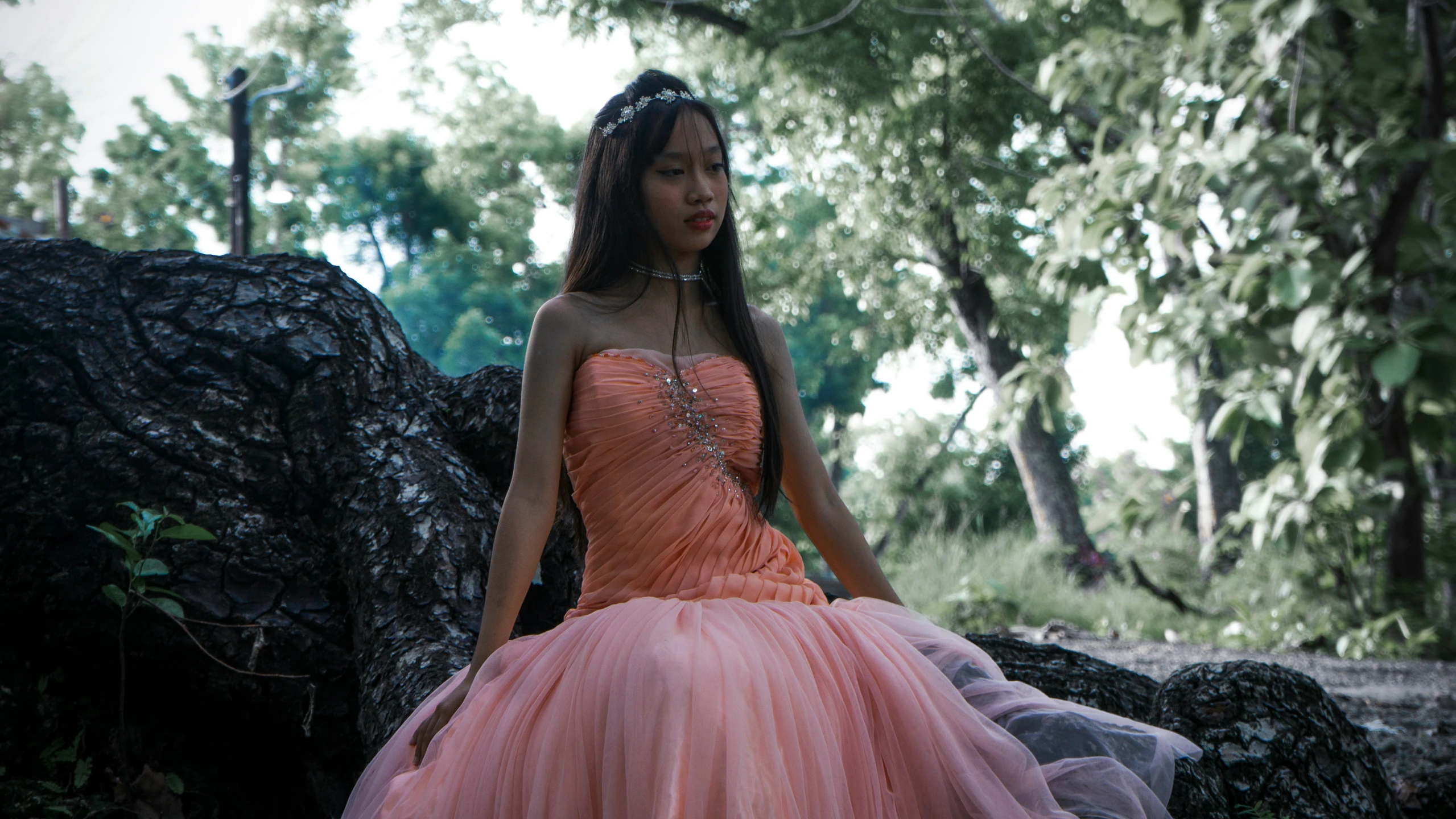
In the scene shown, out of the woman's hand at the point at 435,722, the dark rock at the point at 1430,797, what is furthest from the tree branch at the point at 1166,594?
the woman's hand at the point at 435,722

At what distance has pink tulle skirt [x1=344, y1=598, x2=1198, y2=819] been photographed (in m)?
1.39

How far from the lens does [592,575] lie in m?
2.01

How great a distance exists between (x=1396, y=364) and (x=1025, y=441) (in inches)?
367

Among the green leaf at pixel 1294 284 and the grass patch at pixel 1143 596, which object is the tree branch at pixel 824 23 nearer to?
the grass patch at pixel 1143 596

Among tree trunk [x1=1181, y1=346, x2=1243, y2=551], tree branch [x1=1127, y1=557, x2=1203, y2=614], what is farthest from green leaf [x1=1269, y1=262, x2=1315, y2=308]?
tree trunk [x1=1181, y1=346, x2=1243, y2=551]

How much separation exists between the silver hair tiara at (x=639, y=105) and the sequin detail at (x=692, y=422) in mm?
569

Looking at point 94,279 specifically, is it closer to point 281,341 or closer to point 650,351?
point 281,341

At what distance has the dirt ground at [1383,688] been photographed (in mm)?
3365

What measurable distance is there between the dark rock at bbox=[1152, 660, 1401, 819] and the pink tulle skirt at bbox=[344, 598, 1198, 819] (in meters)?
0.61

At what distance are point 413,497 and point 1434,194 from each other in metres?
5.34

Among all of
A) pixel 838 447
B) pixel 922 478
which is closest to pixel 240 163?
pixel 922 478

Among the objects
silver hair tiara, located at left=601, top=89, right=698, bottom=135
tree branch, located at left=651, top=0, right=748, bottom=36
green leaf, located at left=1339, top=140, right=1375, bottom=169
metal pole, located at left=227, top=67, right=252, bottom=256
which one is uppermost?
tree branch, located at left=651, top=0, right=748, bottom=36

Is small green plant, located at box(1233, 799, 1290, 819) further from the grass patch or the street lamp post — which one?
the street lamp post

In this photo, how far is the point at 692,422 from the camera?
6.81ft
